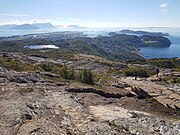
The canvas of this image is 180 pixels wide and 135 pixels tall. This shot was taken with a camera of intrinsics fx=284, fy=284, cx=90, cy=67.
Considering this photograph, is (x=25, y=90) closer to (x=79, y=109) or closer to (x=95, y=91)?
(x=79, y=109)

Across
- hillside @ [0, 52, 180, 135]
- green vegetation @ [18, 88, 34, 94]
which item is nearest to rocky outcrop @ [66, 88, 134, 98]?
hillside @ [0, 52, 180, 135]

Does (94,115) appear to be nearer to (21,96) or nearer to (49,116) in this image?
(49,116)

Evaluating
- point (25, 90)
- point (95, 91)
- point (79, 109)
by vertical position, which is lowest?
point (95, 91)

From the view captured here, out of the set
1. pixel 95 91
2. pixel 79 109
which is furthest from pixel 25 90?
pixel 95 91

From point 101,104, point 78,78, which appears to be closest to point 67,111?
point 101,104

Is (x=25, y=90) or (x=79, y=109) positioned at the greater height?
(x=25, y=90)

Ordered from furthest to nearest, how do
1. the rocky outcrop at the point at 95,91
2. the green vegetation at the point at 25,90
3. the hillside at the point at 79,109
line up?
the rocky outcrop at the point at 95,91 → the green vegetation at the point at 25,90 → the hillside at the point at 79,109

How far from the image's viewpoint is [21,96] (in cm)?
2627

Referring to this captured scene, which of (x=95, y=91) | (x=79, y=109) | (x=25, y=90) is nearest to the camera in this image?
(x=79, y=109)

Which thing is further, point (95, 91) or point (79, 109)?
point (95, 91)

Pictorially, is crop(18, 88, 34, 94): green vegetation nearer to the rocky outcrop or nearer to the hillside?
the hillside

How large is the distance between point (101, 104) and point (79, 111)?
3723mm

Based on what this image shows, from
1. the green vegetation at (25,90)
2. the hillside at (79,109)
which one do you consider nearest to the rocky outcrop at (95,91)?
the hillside at (79,109)

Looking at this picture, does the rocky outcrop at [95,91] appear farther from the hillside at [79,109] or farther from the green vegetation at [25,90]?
the green vegetation at [25,90]
